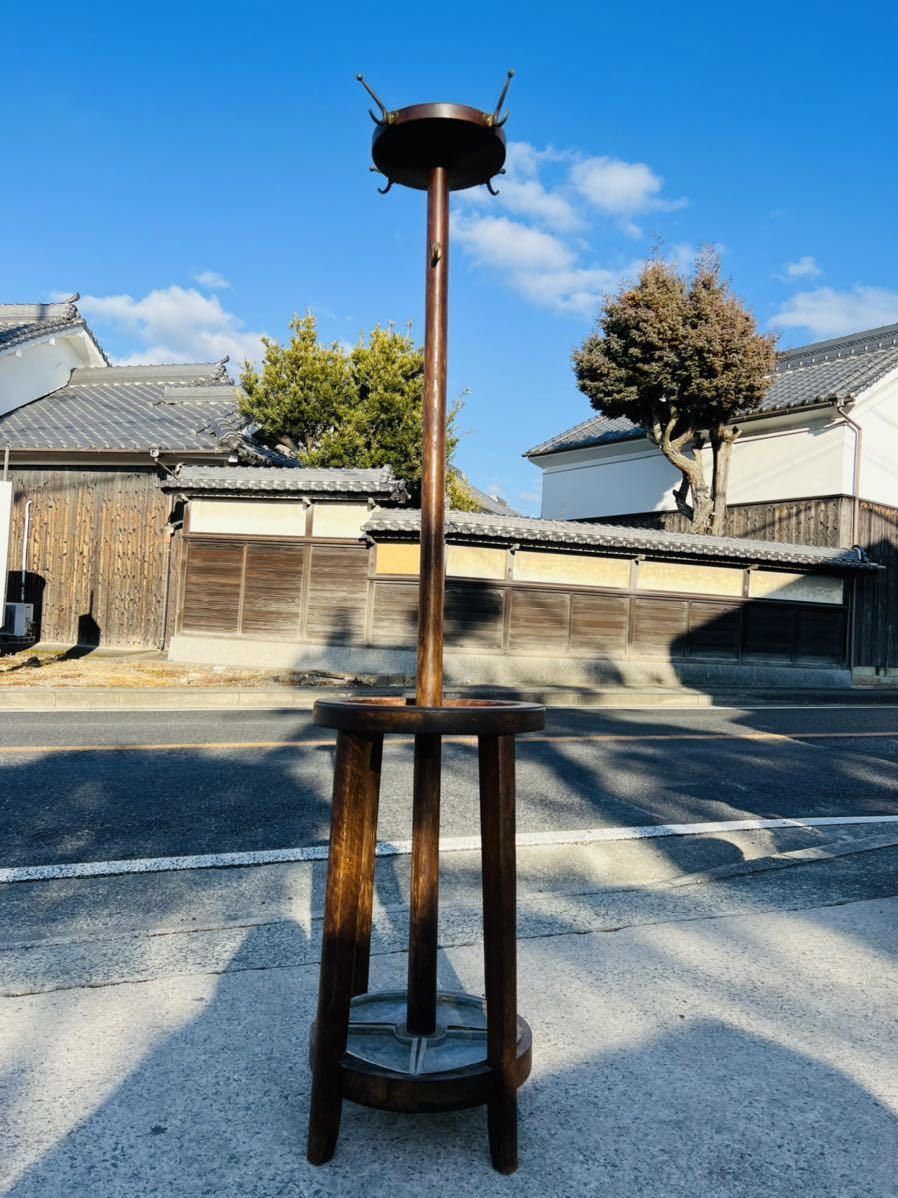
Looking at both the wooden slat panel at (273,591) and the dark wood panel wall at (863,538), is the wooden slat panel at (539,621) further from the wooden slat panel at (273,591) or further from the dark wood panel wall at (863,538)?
the dark wood panel wall at (863,538)

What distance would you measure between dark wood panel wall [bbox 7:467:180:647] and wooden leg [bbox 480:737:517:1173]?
1784 cm

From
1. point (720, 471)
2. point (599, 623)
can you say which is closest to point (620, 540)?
point (599, 623)

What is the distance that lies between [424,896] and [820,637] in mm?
20107

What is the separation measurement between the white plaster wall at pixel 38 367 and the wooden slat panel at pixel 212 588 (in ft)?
29.7

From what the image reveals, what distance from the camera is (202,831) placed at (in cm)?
496

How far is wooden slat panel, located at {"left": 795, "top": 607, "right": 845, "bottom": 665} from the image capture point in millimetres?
20016

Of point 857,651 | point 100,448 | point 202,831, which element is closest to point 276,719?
point 202,831

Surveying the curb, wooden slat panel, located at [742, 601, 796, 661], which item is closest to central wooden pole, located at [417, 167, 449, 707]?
the curb

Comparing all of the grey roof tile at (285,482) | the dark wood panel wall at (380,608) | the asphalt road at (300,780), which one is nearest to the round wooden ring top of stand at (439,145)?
the asphalt road at (300,780)

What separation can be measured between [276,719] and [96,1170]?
8.09m

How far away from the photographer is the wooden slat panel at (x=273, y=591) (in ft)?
55.1

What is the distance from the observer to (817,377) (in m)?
24.0

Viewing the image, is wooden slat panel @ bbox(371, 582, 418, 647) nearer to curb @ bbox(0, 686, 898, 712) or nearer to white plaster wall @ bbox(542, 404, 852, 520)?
curb @ bbox(0, 686, 898, 712)

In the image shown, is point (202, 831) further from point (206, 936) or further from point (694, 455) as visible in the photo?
point (694, 455)
